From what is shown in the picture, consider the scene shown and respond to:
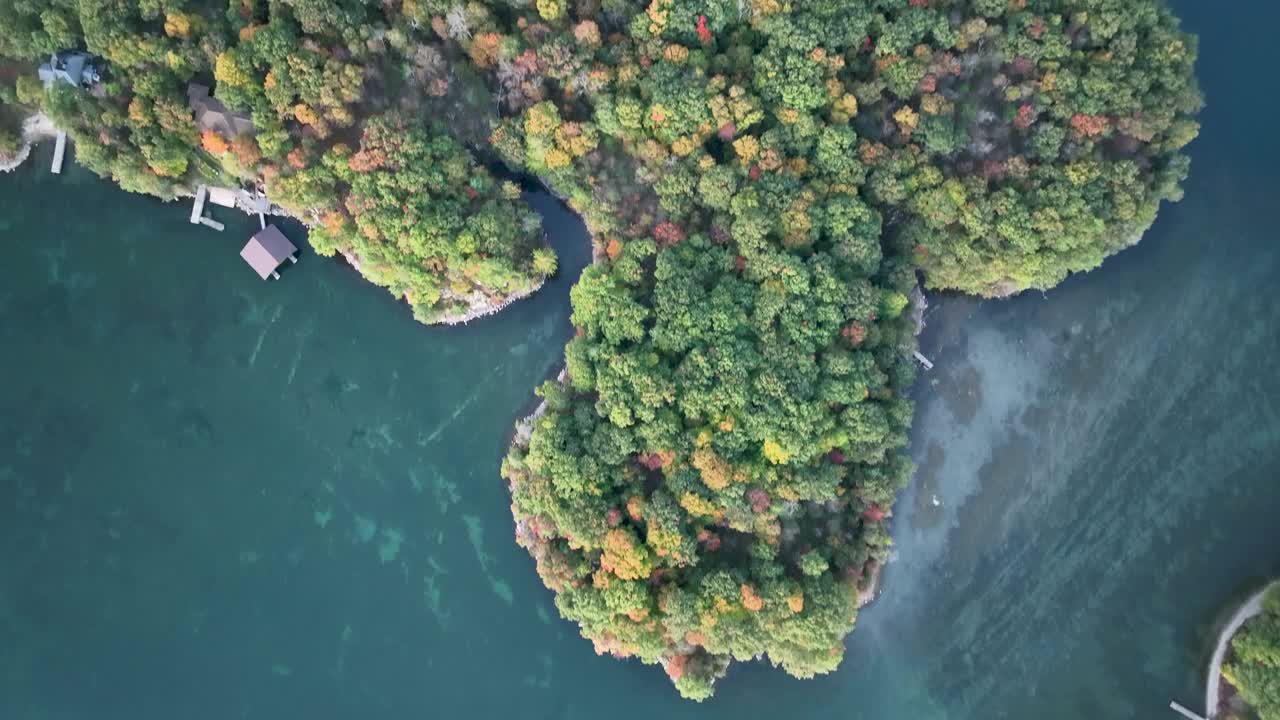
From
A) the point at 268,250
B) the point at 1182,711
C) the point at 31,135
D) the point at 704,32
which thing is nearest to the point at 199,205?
the point at 268,250

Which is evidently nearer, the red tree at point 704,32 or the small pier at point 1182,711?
the red tree at point 704,32

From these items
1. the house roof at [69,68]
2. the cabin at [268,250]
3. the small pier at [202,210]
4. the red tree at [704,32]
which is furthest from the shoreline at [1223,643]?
the house roof at [69,68]

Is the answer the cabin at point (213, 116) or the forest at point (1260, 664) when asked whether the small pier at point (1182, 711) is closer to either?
the forest at point (1260, 664)

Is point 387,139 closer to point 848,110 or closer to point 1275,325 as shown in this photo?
point 848,110

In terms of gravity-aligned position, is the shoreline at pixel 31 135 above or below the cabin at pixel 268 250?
below

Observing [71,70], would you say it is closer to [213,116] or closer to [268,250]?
[213,116]

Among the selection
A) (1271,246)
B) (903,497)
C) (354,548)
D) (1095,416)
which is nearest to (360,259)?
(354,548)

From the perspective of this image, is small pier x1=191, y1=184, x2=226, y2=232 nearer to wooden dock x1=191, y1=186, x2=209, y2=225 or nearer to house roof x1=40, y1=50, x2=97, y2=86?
wooden dock x1=191, y1=186, x2=209, y2=225

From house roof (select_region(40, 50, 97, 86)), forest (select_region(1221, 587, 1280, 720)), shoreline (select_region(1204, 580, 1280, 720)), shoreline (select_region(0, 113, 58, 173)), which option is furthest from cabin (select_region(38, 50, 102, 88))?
shoreline (select_region(1204, 580, 1280, 720))
